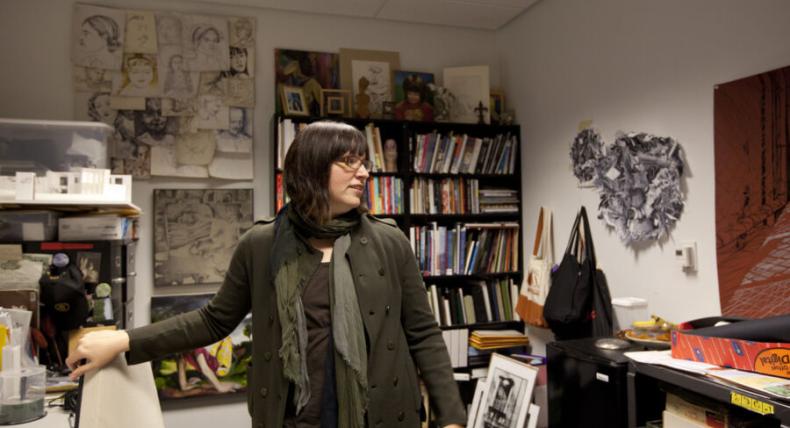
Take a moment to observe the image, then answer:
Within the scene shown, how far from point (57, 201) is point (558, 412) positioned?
2188 mm

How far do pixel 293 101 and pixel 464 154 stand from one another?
1112 millimetres

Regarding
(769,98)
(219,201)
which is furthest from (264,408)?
(219,201)

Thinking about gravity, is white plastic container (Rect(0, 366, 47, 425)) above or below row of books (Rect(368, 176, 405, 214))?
below

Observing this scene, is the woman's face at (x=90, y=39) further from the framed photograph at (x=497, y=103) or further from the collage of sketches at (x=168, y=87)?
the framed photograph at (x=497, y=103)

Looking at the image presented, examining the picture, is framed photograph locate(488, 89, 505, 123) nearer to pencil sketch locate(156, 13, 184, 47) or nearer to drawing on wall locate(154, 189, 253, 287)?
drawing on wall locate(154, 189, 253, 287)

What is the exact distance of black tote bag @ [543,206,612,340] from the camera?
2.75 metres

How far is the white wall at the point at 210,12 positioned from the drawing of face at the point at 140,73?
1.04 ft

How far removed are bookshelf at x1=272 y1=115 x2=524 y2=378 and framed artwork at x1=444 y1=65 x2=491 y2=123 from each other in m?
0.10

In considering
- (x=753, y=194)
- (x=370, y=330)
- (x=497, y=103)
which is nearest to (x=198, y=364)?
(x=370, y=330)

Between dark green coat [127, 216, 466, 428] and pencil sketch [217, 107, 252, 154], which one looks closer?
dark green coat [127, 216, 466, 428]

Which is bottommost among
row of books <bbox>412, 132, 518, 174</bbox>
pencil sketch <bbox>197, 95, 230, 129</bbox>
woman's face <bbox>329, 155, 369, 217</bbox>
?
woman's face <bbox>329, 155, 369, 217</bbox>

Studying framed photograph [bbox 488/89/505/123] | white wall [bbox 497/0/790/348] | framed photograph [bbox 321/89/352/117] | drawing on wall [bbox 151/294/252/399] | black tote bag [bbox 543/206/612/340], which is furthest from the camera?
framed photograph [bbox 488/89/505/123]

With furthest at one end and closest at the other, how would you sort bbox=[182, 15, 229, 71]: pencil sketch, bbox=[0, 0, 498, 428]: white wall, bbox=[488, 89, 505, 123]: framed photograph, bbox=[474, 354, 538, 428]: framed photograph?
1. bbox=[488, 89, 505, 123]: framed photograph
2. bbox=[182, 15, 229, 71]: pencil sketch
3. bbox=[0, 0, 498, 428]: white wall
4. bbox=[474, 354, 538, 428]: framed photograph

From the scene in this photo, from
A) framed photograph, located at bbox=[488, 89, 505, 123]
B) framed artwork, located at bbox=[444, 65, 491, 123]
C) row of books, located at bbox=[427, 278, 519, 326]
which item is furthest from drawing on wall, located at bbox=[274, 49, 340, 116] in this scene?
row of books, located at bbox=[427, 278, 519, 326]
